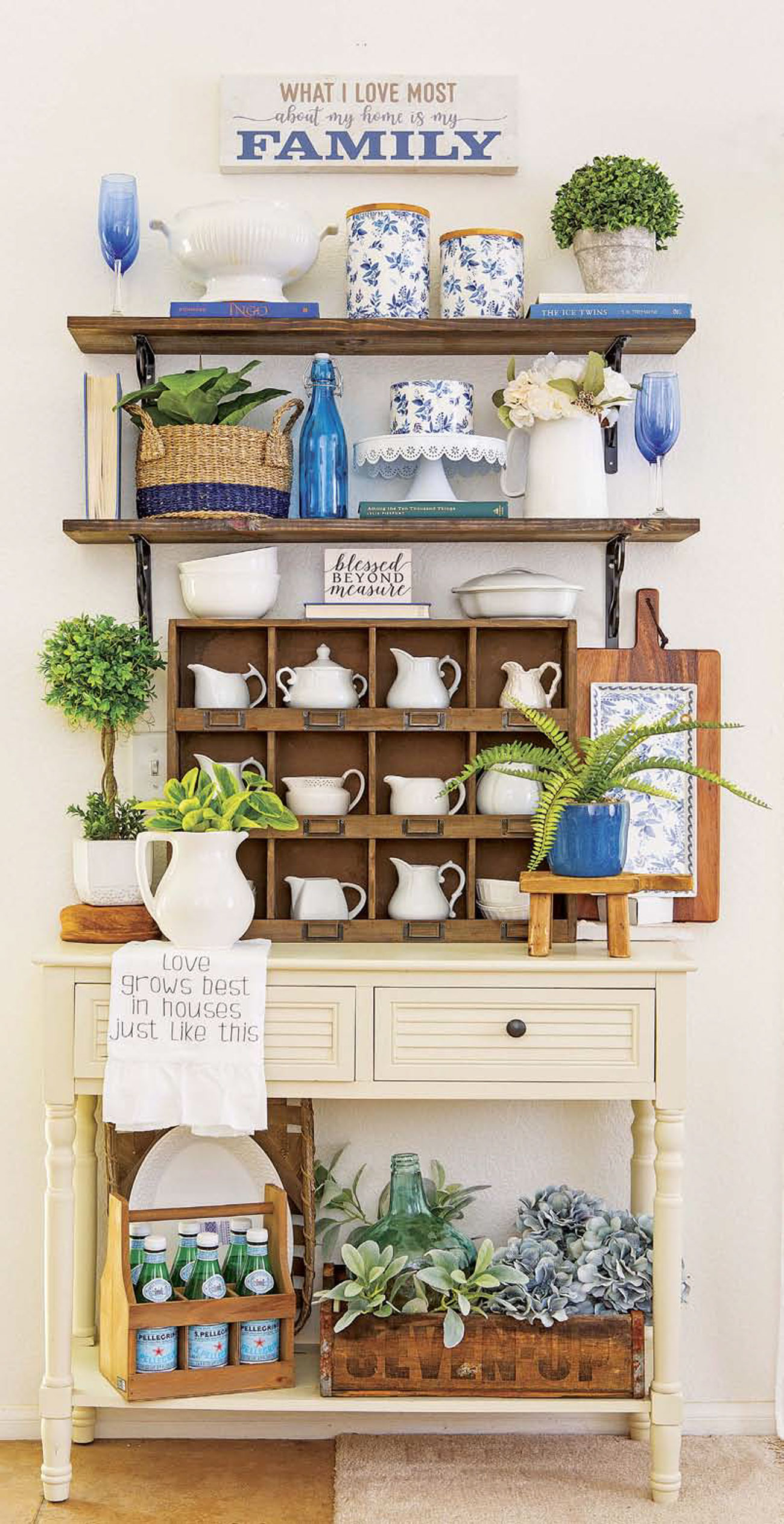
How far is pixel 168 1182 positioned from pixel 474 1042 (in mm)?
659

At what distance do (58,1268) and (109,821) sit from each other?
2.31ft

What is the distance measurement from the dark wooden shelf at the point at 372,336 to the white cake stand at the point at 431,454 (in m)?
0.17

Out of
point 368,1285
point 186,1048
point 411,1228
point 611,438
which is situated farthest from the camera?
point 611,438

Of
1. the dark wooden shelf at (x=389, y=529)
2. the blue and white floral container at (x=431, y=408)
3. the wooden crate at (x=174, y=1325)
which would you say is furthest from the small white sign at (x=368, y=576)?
the wooden crate at (x=174, y=1325)

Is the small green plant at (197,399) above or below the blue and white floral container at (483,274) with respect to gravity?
below

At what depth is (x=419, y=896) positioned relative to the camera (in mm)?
2418

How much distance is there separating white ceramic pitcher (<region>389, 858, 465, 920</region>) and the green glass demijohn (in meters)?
0.40

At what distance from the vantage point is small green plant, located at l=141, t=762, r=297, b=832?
2.23 metres

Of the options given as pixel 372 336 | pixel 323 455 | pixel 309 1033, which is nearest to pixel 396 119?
pixel 372 336

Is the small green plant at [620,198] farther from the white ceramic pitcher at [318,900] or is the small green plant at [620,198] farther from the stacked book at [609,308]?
the white ceramic pitcher at [318,900]

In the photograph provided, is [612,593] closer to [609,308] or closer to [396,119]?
[609,308]

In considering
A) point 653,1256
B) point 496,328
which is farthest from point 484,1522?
point 496,328

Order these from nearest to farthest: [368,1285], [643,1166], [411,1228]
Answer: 1. [368,1285]
2. [411,1228]
3. [643,1166]

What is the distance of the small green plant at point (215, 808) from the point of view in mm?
2229
